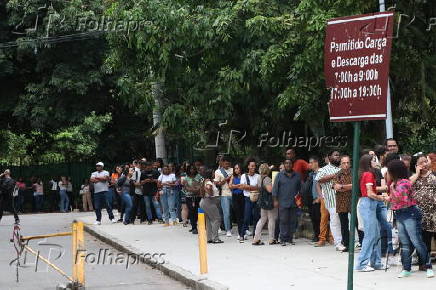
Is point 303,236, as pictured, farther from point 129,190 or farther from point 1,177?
point 1,177

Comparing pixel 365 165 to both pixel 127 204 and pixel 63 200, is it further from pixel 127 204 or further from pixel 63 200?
pixel 63 200

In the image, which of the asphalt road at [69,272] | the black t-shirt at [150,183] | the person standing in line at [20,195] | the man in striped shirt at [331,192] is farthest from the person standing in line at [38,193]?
the man in striped shirt at [331,192]

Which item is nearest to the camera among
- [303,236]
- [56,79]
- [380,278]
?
[380,278]

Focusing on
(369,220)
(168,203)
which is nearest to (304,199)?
(369,220)

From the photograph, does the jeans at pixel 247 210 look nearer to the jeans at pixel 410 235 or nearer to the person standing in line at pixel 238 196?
the person standing in line at pixel 238 196

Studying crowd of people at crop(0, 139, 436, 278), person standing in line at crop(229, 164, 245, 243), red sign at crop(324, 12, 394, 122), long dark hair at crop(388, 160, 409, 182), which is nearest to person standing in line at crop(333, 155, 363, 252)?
crowd of people at crop(0, 139, 436, 278)

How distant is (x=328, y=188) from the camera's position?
53.4ft

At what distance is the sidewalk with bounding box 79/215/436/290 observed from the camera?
11.9 metres

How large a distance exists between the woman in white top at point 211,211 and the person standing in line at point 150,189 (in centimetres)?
598

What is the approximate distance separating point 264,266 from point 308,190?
3.55 meters

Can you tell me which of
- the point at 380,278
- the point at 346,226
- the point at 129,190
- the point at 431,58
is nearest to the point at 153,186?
the point at 129,190

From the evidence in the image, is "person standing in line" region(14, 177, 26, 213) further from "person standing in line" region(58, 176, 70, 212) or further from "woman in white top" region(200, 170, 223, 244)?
"woman in white top" region(200, 170, 223, 244)

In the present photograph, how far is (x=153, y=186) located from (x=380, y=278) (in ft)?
44.2

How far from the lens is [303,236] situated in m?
18.9
